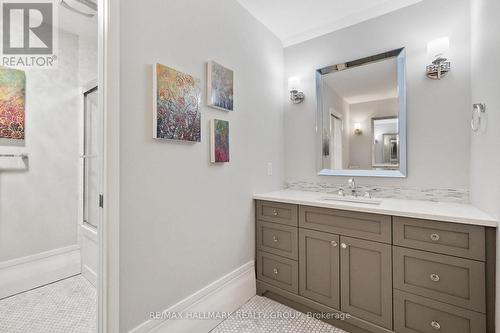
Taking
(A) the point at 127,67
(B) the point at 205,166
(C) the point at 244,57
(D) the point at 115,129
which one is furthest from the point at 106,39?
(C) the point at 244,57

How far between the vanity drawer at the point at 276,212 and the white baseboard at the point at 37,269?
2032 mm

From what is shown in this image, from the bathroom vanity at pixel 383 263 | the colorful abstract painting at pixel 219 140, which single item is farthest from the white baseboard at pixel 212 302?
the colorful abstract painting at pixel 219 140

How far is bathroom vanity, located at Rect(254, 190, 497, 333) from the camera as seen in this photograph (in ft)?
4.28

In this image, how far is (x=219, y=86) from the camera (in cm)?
180

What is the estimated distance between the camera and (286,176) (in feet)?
8.78

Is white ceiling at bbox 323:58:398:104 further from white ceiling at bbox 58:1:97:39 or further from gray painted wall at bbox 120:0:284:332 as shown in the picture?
white ceiling at bbox 58:1:97:39

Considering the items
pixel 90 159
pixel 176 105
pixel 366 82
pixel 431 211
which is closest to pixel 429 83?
pixel 366 82

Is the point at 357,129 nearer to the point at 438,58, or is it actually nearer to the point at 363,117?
the point at 363,117

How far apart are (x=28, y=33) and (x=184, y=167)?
2195mm

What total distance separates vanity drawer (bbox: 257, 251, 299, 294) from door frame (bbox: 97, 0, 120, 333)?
1234 mm

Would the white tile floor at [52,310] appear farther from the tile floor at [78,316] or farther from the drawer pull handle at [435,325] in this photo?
the drawer pull handle at [435,325]

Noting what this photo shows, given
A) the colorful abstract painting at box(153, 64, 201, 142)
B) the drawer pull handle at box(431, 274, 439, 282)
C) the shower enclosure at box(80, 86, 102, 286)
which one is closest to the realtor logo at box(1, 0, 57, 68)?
the shower enclosure at box(80, 86, 102, 286)

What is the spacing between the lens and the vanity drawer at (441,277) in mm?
1288

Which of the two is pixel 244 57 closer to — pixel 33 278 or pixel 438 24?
pixel 438 24
